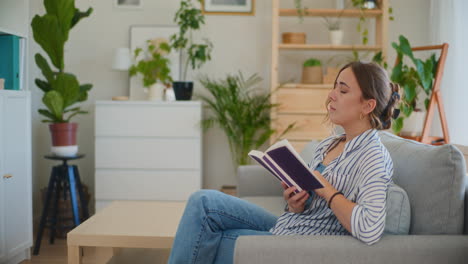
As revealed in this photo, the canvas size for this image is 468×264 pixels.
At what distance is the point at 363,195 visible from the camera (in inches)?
53.3

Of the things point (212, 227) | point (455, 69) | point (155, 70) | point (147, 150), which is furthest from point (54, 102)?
point (455, 69)

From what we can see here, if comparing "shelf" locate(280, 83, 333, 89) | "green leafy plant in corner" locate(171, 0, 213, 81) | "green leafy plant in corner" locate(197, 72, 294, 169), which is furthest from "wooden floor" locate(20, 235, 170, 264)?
"shelf" locate(280, 83, 333, 89)

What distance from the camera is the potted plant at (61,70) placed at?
132 inches

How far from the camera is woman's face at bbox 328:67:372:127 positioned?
1.53 m

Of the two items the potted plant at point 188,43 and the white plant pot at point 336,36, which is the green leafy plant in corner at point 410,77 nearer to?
the white plant pot at point 336,36

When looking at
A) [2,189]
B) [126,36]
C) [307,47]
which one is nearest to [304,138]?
[307,47]

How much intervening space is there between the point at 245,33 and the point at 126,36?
3.54 ft

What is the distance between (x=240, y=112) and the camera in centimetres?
414

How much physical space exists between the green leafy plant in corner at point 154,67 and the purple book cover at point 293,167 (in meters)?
2.85

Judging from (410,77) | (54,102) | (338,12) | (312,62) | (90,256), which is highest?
(338,12)

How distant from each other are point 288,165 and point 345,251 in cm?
28

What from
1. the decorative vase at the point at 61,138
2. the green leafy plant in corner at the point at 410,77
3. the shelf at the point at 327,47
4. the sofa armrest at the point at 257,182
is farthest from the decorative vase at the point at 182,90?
the green leafy plant in corner at the point at 410,77

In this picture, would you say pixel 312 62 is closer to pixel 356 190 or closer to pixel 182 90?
pixel 182 90

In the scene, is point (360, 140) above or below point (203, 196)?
above
